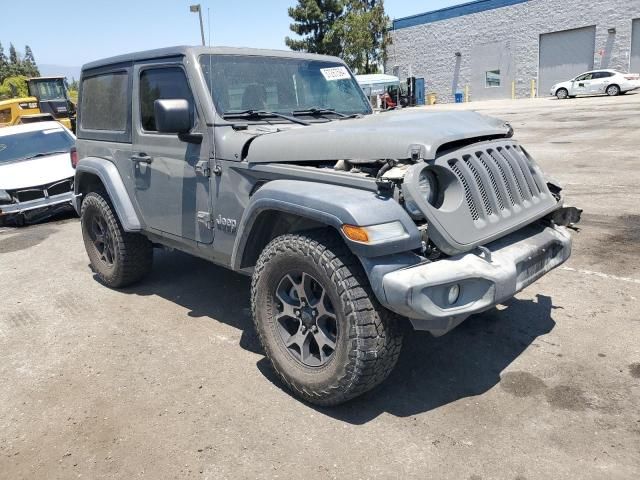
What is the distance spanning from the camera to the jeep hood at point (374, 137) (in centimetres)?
293

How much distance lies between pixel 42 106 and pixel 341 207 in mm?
18543

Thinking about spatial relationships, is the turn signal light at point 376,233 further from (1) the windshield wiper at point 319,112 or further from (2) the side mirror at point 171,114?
(1) the windshield wiper at point 319,112

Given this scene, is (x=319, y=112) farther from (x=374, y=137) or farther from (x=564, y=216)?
(x=564, y=216)

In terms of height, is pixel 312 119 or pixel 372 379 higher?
pixel 312 119

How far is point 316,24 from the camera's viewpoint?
3938cm

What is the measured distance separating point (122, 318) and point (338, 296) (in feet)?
8.22

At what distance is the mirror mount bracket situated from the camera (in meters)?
3.82

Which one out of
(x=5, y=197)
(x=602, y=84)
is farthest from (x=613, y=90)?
(x=5, y=197)

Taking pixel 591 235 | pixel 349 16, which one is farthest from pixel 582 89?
pixel 591 235

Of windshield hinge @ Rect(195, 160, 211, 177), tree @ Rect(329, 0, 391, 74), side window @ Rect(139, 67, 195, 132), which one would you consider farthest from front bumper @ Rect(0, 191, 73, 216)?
tree @ Rect(329, 0, 391, 74)

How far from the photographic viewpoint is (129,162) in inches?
181

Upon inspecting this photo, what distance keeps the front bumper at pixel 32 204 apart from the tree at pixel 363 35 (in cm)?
2998

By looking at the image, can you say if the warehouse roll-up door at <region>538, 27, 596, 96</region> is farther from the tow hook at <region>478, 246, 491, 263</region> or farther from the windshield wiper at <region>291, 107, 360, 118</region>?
the tow hook at <region>478, 246, 491, 263</region>

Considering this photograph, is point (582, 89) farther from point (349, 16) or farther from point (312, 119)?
point (312, 119)
